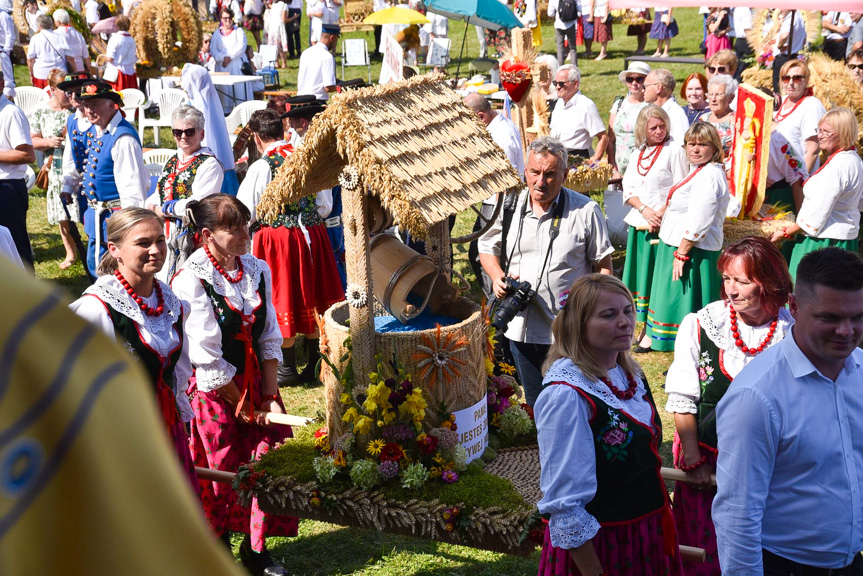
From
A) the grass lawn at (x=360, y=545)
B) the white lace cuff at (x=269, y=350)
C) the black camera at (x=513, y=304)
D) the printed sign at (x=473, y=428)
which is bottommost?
the grass lawn at (x=360, y=545)

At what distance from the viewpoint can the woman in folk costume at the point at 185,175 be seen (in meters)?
6.23

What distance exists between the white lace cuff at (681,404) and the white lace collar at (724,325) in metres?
0.24

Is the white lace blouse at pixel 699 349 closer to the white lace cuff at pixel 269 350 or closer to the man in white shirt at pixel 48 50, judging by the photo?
the white lace cuff at pixel 269 350

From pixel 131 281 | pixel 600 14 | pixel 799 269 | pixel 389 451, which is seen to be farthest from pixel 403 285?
pixel 600 14

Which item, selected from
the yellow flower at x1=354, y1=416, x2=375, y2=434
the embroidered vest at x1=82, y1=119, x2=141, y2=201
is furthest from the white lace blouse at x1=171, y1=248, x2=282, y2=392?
the embroidered vest at x1=82, y1=119, x2=141, y2=201

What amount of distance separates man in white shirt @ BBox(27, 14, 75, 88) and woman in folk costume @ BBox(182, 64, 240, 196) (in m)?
4.35

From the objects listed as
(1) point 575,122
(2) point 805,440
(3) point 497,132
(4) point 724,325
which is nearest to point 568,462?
(2) point 805,440

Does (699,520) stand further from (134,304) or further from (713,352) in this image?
(134,304)

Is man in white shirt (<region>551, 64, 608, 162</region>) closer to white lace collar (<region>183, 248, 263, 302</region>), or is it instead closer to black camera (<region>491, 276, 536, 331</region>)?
black camera (<region>491, 276, 536, 331</region>)

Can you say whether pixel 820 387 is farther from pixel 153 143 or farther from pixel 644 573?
pixel 153 143

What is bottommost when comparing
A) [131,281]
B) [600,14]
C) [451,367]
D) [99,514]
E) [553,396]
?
[451,367]

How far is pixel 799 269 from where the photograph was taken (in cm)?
255

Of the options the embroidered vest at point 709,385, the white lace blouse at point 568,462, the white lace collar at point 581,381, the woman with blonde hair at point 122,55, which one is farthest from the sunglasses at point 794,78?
the woman with blonde hair at point 122,55

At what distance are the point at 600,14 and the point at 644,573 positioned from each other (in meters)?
19.6
